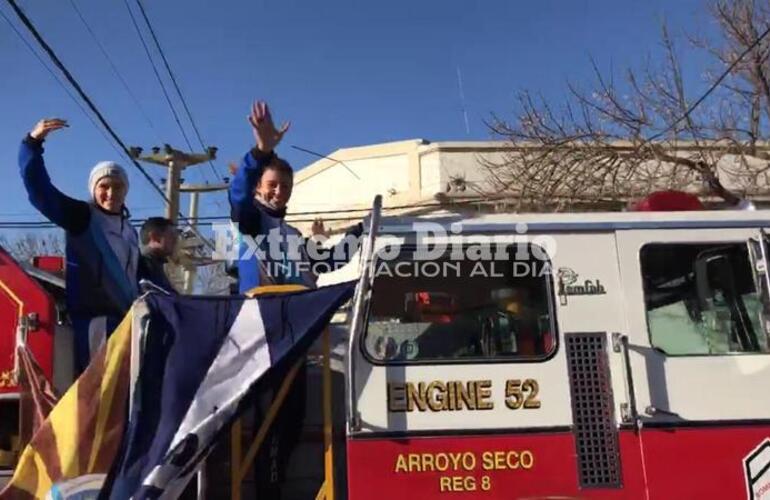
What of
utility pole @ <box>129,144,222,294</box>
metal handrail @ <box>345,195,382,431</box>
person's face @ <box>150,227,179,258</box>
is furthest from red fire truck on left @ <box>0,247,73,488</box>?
utility pole @ <box>129,144,222,294</box>

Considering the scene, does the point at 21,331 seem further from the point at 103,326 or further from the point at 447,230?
the point at 447,230

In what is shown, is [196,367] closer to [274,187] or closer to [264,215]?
[264,215]

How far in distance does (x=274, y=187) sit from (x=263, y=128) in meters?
0.37

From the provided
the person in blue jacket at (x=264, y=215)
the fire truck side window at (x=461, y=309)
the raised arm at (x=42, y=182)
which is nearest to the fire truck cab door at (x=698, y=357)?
the fire truck side window at (x=461, y=309)

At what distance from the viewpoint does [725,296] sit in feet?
13.9

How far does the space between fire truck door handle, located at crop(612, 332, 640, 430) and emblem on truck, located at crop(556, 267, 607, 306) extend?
0.83 feet

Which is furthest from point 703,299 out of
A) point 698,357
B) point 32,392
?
point 32,392

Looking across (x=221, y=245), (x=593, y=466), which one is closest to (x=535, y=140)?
(x=221, y=245)

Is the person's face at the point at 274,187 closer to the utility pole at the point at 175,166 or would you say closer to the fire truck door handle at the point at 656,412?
the fire truck door handle at the point at 656,412

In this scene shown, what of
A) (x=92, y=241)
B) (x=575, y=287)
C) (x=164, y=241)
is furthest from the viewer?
(x=164, y=241)

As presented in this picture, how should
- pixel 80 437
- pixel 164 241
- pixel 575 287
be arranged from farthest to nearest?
1. pixel 164 241
2. pixel 575 287
3. pixel 80 437

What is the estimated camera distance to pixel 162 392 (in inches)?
148

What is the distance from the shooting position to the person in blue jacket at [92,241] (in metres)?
4.15

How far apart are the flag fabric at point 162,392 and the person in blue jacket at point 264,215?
1.80 feet
